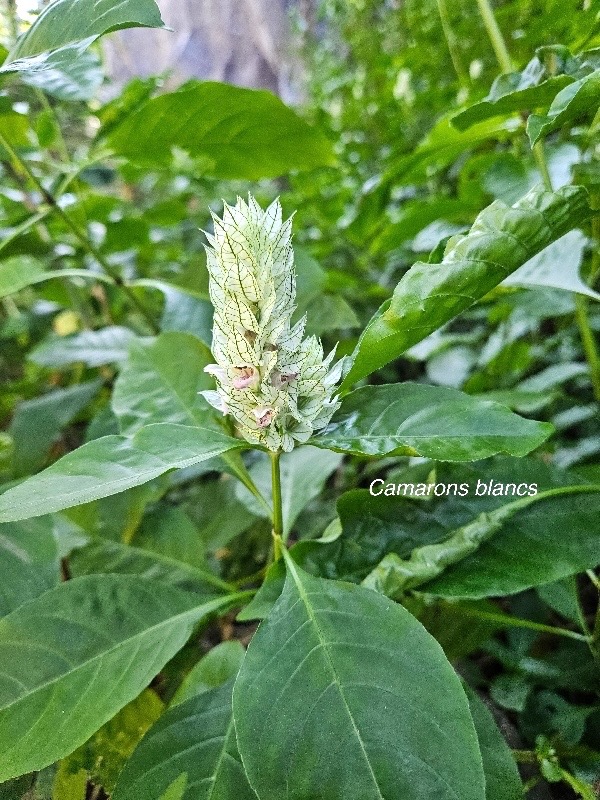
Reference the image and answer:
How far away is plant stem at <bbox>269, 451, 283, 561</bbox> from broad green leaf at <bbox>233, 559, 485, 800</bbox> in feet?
0.44

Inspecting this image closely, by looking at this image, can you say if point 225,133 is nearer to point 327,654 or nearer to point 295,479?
point 295,479

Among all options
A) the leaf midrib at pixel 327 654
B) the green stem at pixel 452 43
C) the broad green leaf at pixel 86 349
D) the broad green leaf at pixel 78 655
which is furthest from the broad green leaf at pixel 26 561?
the green stem at pixel 452 43

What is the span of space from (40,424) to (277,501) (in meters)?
0.70

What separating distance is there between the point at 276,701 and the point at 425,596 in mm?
208

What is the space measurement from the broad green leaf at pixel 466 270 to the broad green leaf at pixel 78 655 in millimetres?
356

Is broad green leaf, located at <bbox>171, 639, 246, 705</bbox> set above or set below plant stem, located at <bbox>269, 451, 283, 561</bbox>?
below

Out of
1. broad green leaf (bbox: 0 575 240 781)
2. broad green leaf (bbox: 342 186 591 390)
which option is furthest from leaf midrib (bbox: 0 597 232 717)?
broad green leaf (bbox: 342 186 591 390)

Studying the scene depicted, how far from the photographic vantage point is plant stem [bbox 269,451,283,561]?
55 cm

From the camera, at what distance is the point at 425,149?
813mm

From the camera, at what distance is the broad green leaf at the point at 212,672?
2.07 ft

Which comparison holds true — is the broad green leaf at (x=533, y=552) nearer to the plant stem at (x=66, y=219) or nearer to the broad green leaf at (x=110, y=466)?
the broad green leaf at (x=110, y=466)

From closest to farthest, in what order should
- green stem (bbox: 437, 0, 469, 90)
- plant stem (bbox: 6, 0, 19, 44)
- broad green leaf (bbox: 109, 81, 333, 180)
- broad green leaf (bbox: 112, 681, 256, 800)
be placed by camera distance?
broad green leaf (bbox: 112, 681, 256, 800), broad green leaf (bbox: 109, 81, 333, 180), plant stem (bbox: 6, 0, 19, 44), green stem (bbox: 437, 0, 469, 90)

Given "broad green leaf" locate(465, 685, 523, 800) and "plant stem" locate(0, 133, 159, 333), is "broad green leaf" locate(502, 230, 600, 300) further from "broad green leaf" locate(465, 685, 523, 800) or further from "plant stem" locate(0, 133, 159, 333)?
"plant stem" locate(0, 133, 159, 333)

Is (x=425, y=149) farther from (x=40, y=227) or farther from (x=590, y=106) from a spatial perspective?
(x=40, y=227)
